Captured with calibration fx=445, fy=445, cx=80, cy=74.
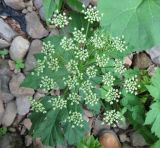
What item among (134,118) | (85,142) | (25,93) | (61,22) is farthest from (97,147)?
(61,22)

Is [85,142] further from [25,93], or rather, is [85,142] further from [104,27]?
[104,27]

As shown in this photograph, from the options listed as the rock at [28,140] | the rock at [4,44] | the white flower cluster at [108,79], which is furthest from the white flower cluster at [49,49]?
the rock at [28,140]

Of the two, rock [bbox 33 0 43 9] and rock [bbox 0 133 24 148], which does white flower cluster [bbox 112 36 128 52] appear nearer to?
rock [bbox 33 0 43 9]

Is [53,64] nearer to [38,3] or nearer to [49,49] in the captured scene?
[49,49]

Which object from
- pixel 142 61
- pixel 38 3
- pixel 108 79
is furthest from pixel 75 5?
pixel 108 79

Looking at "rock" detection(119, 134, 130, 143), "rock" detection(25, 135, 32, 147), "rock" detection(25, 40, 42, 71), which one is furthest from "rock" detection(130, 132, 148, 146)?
"rock" detection(25, 40, 42, 71)
